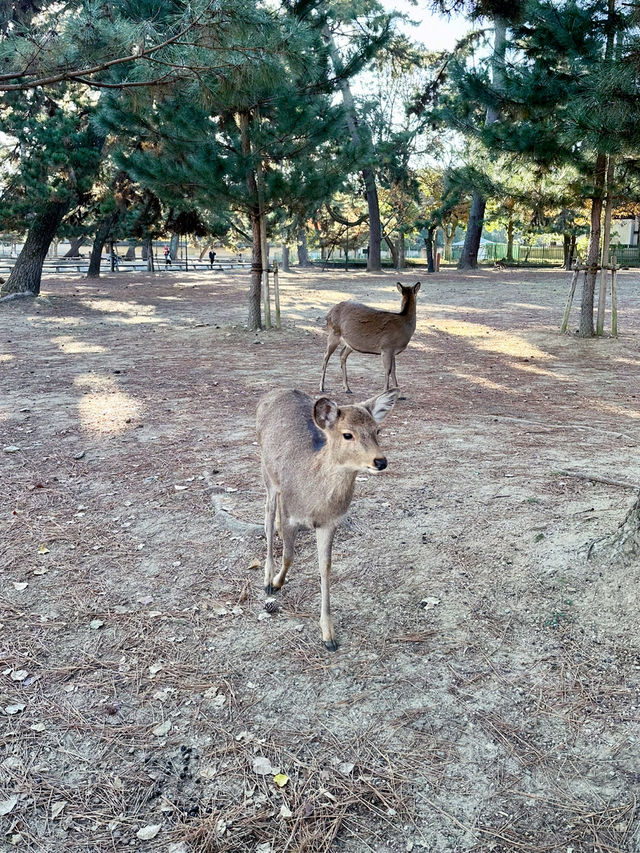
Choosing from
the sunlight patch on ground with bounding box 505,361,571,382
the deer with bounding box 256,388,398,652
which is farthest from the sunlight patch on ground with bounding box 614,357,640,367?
the deer with bounding box 256,388,398,652

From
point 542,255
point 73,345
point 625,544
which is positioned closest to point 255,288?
point 73,345

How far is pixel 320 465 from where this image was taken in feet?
10.3

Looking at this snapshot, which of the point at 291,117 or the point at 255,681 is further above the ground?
the point at 291,117

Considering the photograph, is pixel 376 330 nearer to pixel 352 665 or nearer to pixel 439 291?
pixel 352 665

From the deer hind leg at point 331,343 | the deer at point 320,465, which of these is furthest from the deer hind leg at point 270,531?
the deer hind leg at point 331,343

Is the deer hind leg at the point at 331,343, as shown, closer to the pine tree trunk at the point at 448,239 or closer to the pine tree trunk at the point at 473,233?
the pine tree trunk at the point at 473,233

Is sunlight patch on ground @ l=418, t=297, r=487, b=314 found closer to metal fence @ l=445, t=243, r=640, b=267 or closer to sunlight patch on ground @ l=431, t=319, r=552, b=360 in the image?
sunlight patch on ground @ l=431, t=319, r=552, b=360

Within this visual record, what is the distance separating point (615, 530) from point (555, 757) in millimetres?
1627

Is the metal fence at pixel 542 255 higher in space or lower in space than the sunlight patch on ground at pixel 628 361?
higher

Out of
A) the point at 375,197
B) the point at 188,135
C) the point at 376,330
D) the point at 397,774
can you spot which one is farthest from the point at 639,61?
the point at 375,197

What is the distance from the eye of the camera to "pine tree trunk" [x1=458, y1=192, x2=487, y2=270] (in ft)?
94.6

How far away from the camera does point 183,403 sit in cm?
751

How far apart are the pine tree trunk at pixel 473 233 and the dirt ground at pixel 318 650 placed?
78.9 feet

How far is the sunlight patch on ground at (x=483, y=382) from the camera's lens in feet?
27.7
